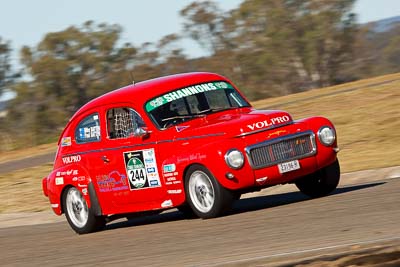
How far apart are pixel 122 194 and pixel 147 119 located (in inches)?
36.3

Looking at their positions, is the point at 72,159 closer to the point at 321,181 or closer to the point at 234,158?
the point at 234,158

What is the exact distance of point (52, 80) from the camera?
181ft

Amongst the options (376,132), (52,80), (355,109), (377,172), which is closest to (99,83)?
(52,80)

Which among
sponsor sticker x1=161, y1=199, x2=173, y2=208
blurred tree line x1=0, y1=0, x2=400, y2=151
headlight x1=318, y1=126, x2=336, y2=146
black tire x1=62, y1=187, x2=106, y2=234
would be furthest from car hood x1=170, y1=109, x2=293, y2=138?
blurred tree line x1=0, y1=0, x2=400, y2=151

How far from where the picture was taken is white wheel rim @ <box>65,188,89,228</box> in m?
11.5

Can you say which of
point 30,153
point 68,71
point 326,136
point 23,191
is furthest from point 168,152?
point 68,71

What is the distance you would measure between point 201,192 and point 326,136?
150 cm

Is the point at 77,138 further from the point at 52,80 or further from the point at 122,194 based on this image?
the point at 52,80

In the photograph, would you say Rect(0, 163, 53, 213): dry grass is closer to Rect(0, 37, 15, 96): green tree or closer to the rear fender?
the rear fender

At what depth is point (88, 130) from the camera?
1158 centimetres

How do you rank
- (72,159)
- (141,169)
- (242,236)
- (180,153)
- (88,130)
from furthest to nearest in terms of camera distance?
(72,159), (88,130), (141,169), (180,153), (242,236)

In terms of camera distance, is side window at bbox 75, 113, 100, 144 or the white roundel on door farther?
side window at bbox 75, 113, 100, 144

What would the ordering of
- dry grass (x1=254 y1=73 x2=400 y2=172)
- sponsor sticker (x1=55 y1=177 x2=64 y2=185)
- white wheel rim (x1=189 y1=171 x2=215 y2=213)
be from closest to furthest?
white wheel rim (x1=189 y1=171 x2=215 y2=213) < sponsor sticker (x1=55 y1=177 x2=64 y2=185) < dry grass (x1=254 y1=73 x2=400 y2=172)

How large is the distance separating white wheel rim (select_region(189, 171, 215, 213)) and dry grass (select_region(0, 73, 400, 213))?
14.2ft
